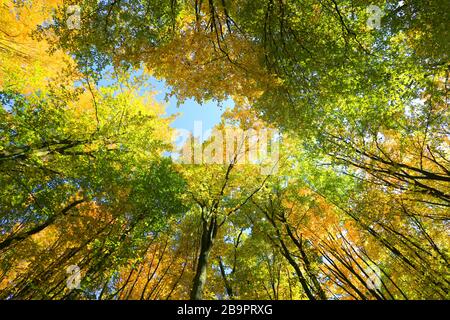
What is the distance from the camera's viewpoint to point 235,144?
1079 cm

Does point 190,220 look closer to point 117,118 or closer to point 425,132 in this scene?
point 117,118

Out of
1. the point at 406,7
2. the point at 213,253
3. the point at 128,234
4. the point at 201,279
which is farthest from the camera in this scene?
the point at 213,253

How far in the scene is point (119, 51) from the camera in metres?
5.36

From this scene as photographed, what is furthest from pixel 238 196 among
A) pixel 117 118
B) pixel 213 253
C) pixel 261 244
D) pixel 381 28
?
pixel 381 28

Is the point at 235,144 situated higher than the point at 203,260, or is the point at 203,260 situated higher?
the point at 235,144

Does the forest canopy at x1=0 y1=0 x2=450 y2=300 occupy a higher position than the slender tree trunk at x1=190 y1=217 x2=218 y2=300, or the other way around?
the forest canopy at x1=0 y1=0 x2=450 y2=300

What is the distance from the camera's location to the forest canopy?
5.32 m

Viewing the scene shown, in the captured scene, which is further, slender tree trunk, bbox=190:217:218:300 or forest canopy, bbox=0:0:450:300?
slender tree trunk, bbox=190:217:218:300

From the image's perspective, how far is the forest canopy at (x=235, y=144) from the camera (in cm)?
532

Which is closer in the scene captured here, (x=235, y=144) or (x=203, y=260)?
(x=203, y=260)

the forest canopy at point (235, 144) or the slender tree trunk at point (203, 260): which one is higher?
the forest canopy at point (235, 144)

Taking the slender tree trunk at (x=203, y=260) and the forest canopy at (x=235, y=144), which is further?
the slender tree trunk at (x=203, y=260)

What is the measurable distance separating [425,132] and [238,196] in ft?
21.7

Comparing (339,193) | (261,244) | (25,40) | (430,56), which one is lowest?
(261,244)
